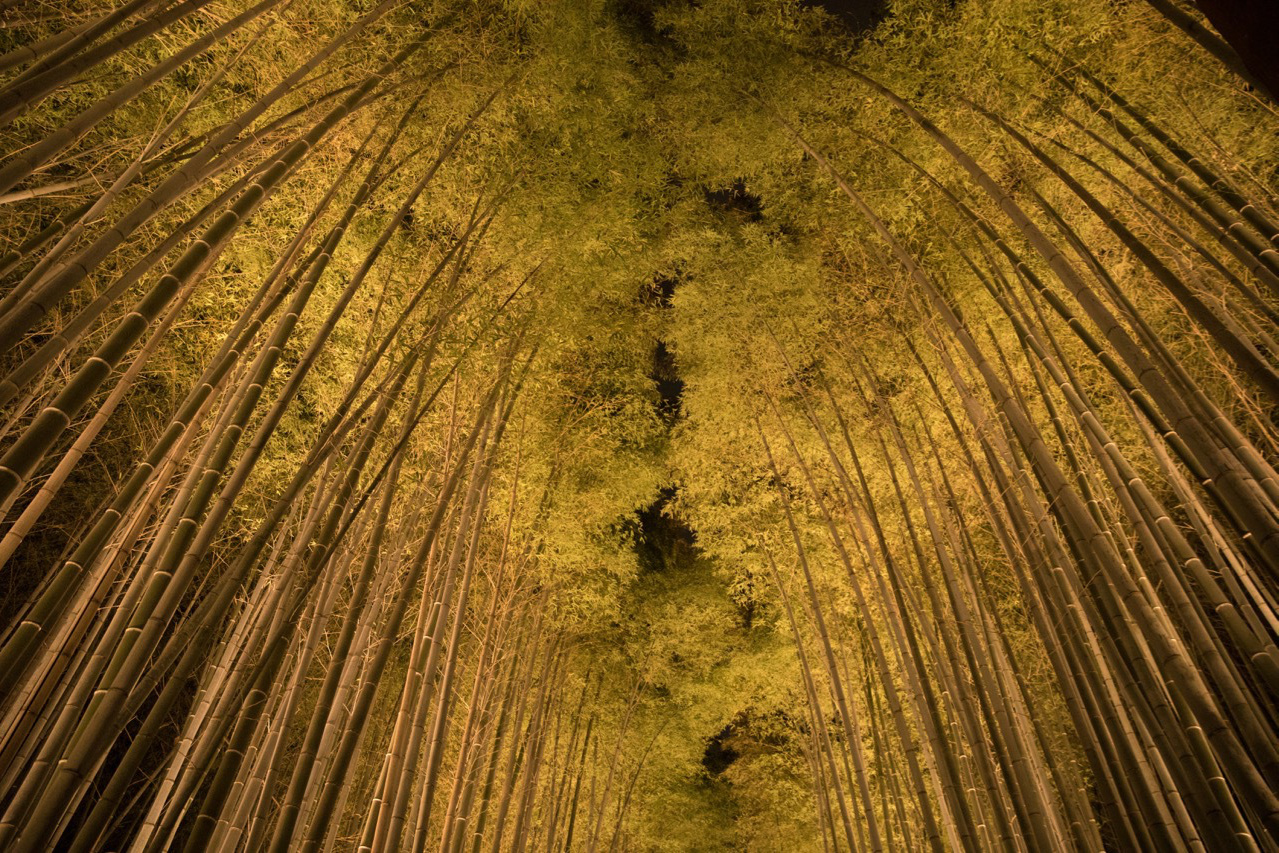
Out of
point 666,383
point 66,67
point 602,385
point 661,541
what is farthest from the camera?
point 661,541

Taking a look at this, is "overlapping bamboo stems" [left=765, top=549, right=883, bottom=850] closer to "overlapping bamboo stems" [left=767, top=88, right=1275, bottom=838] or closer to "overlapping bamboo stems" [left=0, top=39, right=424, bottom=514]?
"overlapping bamboo stems" [left=767, top=88, right=1275, bottom=838]

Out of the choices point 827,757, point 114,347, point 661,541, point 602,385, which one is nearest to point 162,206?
point 114,347

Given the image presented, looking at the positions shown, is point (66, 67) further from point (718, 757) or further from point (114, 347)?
point (718, 757)

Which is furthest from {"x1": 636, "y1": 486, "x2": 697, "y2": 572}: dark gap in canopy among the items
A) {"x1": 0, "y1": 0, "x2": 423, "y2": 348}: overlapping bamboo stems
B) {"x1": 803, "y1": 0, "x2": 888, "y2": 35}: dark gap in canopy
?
{"x1": 0, "y1": 0, "x2": 423, "y2": 348}: overlapping bamboo stems

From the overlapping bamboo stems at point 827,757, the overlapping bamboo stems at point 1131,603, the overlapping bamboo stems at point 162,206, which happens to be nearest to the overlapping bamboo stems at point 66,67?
the overlapping bamboo stems at point 162,206

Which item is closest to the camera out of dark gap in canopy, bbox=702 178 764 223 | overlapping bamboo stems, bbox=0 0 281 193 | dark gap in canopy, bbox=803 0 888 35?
overlapping bamboo stems, bbox=0 0 281 193

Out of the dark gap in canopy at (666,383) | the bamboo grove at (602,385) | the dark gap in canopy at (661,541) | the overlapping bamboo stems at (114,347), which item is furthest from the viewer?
the dark gap in canopy at (661,541)

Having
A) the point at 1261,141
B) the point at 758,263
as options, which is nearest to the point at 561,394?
the point at 758,263

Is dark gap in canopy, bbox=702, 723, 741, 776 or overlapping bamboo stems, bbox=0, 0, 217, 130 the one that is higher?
dark gap in canopy, bbox=702, 723, 741, 776

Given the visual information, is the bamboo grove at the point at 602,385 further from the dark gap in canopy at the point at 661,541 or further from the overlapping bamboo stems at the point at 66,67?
the dark gap in canopy at the point at 661,541
